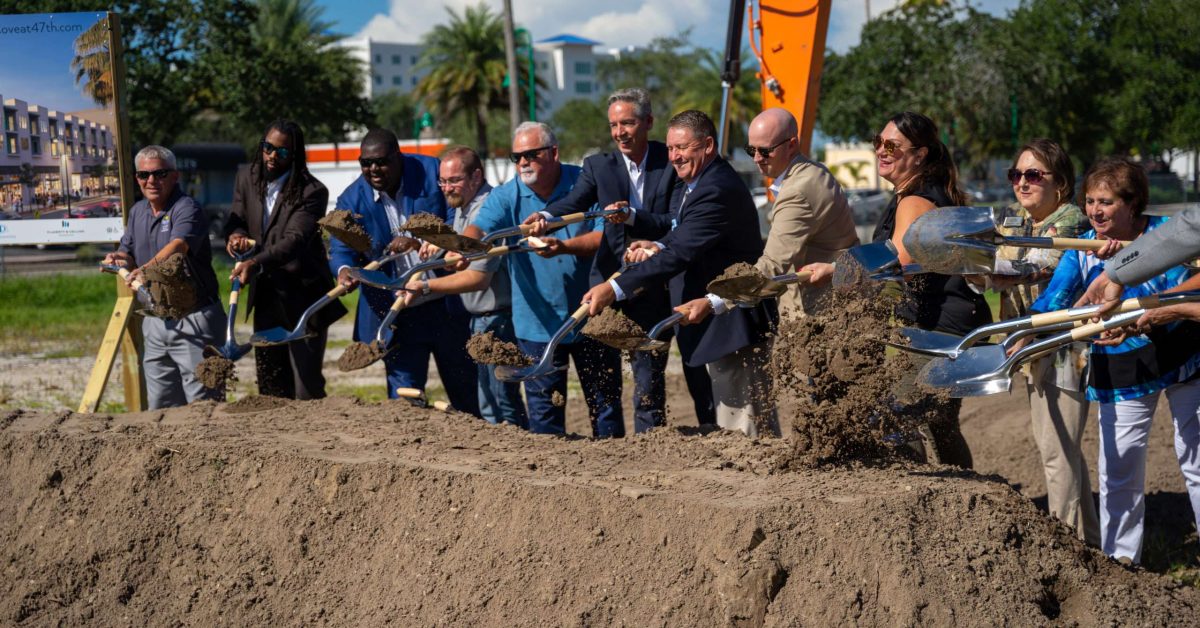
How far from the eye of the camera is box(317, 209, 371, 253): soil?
223 inches

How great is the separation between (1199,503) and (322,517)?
11.0 feet

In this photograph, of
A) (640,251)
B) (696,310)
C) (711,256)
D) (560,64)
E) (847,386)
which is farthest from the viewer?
(560,64)

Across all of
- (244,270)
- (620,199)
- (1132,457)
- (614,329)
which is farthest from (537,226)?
(1132,457)

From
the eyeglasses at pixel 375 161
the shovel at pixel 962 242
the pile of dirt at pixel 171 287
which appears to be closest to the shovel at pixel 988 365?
the shovel at pixel 962 242

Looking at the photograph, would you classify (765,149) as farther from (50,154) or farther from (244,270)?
(50,154)

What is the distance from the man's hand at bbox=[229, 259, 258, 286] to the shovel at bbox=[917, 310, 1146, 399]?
3.66m

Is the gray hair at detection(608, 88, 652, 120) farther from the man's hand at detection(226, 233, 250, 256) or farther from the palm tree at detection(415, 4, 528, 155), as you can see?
the palm tree at detection(415, 4, 528, 155)

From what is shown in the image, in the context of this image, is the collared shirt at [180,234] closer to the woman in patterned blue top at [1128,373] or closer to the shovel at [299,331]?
the shovel at [299,331]

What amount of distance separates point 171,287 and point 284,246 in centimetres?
63

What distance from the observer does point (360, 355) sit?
5.83 metres

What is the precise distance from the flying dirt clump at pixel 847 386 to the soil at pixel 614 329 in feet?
2.53

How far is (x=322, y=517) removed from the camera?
4.40 m

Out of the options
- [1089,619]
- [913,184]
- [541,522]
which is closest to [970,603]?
[1089,619]

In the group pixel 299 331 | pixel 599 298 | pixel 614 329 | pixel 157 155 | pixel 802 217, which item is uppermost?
pixel 157 155
